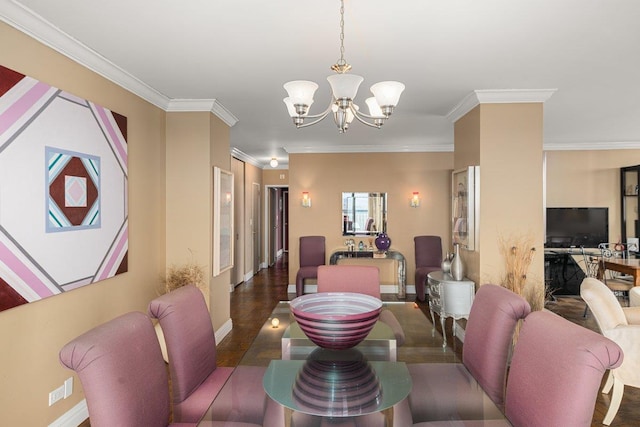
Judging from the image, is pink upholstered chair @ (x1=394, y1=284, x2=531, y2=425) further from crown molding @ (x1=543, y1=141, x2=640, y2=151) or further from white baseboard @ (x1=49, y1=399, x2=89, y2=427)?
crown molding @ (x1=543, y1=141, x2=640, y2=151)

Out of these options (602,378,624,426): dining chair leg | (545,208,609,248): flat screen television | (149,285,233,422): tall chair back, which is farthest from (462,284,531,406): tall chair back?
(545,208,609,248): flat screen television

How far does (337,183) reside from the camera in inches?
255

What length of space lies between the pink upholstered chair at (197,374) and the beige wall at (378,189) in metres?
4.39

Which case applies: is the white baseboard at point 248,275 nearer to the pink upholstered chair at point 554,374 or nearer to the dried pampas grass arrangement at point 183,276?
the dried pampas grass arrangement at point 183,276

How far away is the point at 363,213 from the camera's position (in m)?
6.41

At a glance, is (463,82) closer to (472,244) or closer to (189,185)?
(472,244)

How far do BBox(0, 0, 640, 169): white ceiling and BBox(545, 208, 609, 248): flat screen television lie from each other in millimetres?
2651

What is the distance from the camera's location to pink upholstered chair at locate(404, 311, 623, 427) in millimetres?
1196

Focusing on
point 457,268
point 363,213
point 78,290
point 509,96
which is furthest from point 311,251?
point 78,290

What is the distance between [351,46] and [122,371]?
2.21m

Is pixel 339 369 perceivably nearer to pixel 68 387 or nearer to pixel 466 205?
pixel 68 387

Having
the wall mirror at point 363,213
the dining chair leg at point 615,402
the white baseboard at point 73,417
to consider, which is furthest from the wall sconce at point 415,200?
the white baseboard at point 73,417

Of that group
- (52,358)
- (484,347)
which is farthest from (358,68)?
(52,358)

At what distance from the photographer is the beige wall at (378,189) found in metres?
6.35
